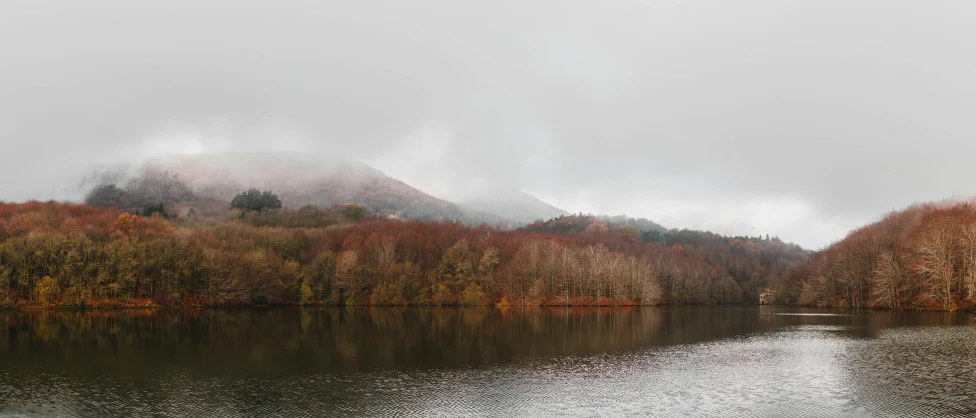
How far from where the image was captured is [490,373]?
33500mm

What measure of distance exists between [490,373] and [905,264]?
94452 millimetres

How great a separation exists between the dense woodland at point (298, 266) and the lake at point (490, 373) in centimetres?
4883

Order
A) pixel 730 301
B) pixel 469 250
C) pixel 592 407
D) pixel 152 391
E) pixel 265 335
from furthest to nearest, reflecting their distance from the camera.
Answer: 1. pixel 730 301
2. pixel 469 250
3. pixel 265 335
4. pixel 152 391
5. pixel 592 407

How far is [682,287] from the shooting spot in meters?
150

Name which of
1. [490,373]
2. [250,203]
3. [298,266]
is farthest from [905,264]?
[250,203]

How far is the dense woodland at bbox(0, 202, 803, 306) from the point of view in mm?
96375

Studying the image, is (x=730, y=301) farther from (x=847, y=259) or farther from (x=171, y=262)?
(x=171, y=262)

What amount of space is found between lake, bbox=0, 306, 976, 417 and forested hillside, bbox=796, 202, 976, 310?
35416 mm

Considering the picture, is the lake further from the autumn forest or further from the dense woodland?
the dense woodland

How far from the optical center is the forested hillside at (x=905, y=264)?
277 feet

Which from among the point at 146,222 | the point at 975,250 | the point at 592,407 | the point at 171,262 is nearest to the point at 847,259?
the point at 975,250

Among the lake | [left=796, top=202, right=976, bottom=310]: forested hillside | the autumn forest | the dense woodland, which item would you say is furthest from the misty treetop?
[left=796, top=202, right=976, bottom=310]: forested hillside

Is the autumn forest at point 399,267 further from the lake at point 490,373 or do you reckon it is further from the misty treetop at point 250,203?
the lake at point 490,373

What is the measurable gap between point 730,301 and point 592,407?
155159mm
